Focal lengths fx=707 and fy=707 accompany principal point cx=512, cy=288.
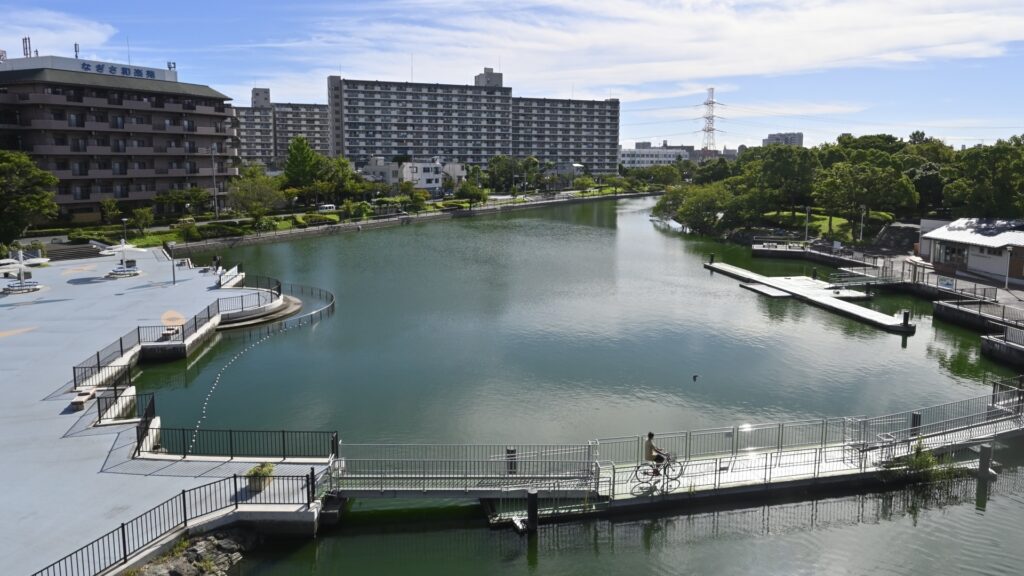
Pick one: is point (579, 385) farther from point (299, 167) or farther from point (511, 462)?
point (299, 167)

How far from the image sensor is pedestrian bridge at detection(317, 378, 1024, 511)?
13148 mm

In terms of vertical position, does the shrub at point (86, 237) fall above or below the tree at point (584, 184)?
below

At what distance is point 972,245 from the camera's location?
35.2 meters

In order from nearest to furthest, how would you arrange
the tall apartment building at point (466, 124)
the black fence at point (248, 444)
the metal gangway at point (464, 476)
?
1. the metal gangway at point (464, 476)
2. the black fence at point (248, 444)
3. the tall apartment building at point (466, 124)

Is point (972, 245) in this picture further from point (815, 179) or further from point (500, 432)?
point (500, 432)

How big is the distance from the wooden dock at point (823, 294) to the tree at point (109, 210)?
40.4 m

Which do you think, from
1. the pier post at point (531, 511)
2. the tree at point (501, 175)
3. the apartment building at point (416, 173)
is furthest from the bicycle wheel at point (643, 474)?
the tree at point (501, 175)

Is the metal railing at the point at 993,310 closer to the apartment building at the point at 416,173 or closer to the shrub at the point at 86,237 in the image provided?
the shrub at the point at 86,237

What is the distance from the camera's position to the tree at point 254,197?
5547 centimetres

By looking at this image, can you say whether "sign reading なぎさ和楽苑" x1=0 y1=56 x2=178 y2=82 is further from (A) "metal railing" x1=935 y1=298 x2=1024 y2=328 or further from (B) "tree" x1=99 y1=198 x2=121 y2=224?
(A) "metal railing" x1=935 y1=298 x2=1024 y2=328

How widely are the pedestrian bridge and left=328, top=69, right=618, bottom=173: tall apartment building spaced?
114088 mm

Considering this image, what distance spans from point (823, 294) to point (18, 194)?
41671 mm

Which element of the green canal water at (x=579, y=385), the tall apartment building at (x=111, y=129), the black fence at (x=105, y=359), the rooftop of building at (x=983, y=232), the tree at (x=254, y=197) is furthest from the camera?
the tree at (x=254, y=197)

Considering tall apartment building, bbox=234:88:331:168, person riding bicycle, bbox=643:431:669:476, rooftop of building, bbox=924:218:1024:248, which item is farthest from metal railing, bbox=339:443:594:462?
tall apartment building, bbox=234:88:331:168
